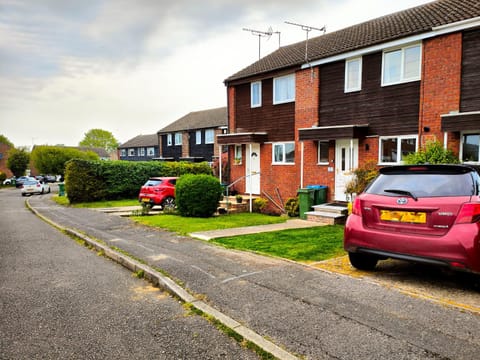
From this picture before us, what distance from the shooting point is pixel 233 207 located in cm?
1575

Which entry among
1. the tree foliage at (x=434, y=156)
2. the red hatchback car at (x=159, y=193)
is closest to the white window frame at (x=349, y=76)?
the tree foliage at (x=434, y=156)

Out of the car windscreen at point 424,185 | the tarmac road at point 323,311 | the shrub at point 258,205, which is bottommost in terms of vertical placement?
the shrub at point 258,205

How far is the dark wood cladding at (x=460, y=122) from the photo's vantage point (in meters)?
9.80

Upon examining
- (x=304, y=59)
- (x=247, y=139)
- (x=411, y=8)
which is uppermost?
(x=411, y=8)

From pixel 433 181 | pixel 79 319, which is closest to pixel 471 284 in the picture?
pixel 433 181

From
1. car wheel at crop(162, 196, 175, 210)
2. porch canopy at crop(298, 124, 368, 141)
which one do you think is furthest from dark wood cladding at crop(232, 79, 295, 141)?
car wheel at crop(162, 196, 175, 210)

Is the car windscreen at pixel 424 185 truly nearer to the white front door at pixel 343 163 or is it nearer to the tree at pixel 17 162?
the white front door at pixel 343 163

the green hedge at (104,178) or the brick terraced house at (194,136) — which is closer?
the green hedge at (104,178)

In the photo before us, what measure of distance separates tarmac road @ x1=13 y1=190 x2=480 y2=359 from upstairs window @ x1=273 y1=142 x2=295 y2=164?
971 cm

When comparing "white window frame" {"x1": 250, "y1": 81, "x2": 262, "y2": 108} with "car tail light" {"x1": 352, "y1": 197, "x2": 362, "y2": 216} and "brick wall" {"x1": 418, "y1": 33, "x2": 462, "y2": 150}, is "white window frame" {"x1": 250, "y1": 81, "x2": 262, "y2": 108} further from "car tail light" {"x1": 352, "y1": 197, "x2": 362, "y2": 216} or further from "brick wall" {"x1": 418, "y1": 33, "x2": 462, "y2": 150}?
"car tail light" {"x1": 352, "y1": 197, "x2": 362, "y2": 216}

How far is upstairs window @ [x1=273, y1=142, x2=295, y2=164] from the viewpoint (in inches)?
626

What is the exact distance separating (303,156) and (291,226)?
4.74m

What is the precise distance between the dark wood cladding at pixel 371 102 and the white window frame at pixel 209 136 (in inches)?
1035

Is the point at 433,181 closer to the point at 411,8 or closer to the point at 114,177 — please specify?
the point at 411,8
